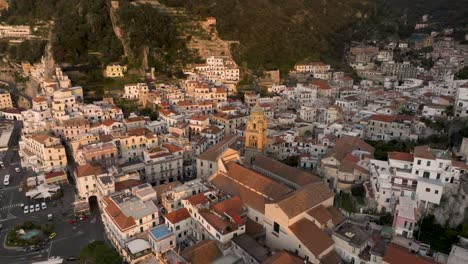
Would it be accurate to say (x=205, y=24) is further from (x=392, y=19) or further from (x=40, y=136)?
(x=392, y=19)

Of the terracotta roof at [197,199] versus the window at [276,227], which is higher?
the terracotta roof at [197,199]

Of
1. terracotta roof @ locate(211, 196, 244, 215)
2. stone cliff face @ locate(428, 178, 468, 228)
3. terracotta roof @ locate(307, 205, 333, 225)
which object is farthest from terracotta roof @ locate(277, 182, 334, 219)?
stone cliff face @ locate(428, 178, 468, 228)

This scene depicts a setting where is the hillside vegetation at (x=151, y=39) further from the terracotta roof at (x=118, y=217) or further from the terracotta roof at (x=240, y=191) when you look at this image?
the terracotta roof at (x=118, y=217)

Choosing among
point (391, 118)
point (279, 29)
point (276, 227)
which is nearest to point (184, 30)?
point (279, 29)

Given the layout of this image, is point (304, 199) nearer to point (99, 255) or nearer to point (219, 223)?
point (219, 223)

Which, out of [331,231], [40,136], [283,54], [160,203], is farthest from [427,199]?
[283,54]

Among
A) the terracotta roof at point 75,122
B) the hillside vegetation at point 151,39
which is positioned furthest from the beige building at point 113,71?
the terracotta roof at point 75,122

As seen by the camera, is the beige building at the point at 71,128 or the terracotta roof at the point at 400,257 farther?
the beige building at the point at 71,128
